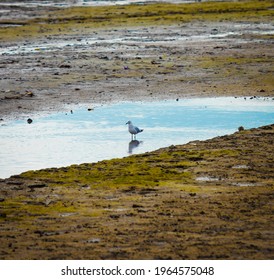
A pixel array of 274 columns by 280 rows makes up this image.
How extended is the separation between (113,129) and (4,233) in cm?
806

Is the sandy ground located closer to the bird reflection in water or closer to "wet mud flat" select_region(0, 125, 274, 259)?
the bird reflection in water

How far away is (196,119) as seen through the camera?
20.1m

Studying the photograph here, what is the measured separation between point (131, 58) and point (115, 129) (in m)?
11.3

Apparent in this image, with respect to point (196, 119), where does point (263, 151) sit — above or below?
below

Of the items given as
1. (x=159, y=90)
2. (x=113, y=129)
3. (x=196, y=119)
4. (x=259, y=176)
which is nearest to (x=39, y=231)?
(x=259, y=176)

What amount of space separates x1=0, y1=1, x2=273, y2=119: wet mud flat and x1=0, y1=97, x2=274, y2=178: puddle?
119 centimetres

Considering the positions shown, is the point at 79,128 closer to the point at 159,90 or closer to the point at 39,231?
the point at 159,90

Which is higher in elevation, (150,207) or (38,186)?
(38,186)

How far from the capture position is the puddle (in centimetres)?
1664

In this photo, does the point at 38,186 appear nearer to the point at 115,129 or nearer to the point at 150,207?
the point at 150,207

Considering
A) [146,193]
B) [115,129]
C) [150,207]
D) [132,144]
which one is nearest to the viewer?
[150,207]

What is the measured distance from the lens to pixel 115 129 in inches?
755

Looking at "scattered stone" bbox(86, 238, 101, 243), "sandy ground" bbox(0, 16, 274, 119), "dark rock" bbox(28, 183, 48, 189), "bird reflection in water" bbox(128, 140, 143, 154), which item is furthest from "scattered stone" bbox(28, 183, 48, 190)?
"sandy ground" bbox(0, 16, 274, 119)

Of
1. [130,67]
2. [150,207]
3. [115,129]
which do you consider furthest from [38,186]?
[130,67]
